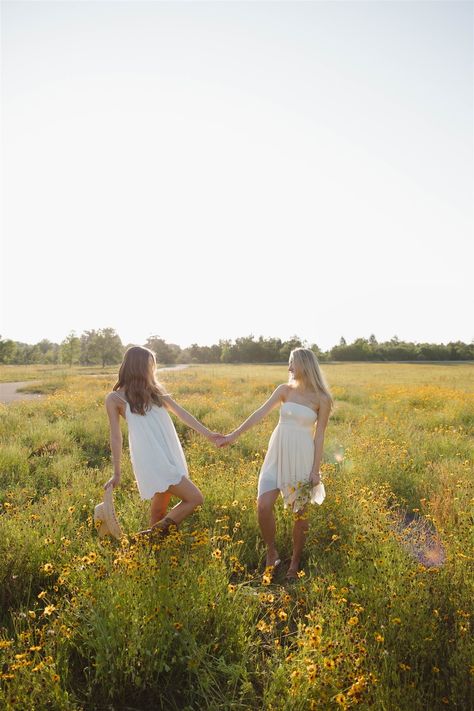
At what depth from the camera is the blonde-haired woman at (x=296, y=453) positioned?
419 cm

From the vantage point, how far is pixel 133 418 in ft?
13.9

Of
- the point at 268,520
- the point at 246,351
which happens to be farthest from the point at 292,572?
the point at 246,351

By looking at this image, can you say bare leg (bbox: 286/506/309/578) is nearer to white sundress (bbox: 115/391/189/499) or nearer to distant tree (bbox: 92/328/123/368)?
white sundress (bbox: 115/391/189/499)

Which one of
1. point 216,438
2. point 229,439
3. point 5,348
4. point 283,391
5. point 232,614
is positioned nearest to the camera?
point 232,614

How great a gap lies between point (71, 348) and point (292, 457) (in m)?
73.0

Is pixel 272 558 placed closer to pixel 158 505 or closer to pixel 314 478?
pixel 314 478

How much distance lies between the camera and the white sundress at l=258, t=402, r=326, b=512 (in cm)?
428

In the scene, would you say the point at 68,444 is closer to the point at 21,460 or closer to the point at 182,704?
the point at 21,460

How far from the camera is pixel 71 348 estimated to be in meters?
72.3

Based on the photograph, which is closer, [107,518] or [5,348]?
[107,518]

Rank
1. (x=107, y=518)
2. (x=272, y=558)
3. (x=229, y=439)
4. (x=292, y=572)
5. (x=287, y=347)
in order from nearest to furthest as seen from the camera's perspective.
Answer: (x=107, y=518), (x=292, y=572), (x=272, y=558), (x=229, y=439), (x=287, y=347)

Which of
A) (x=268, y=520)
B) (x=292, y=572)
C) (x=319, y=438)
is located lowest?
(x=292, y=572)

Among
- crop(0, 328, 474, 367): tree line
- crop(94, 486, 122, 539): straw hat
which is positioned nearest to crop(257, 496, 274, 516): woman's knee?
crop(94, 486, 122, 539): straw hat

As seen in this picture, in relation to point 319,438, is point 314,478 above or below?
below
